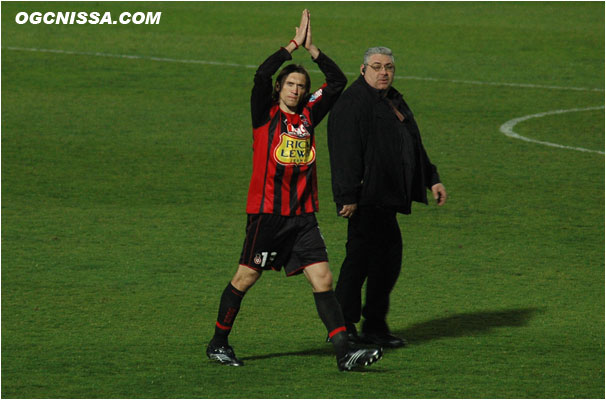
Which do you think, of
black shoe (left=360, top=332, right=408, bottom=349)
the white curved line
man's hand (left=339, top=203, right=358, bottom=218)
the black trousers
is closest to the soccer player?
man's hand (left=339, top=203, right=358, bottom=218)

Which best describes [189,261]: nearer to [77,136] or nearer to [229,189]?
[229,189]

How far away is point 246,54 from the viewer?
2170cm

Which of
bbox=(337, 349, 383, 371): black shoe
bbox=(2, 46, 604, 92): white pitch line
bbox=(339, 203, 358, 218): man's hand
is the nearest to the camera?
bbox=(337, 349, 383, 371): black shoe

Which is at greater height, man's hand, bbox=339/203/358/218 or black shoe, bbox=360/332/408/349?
man's hand, bbox=339/203/358/218

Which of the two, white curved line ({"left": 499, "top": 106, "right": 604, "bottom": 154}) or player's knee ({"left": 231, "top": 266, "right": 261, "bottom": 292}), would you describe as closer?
player's knee ({"left": 231, "top": 266, "right": 261, "bottom": 292})

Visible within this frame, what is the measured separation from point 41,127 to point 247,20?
37.1 ft

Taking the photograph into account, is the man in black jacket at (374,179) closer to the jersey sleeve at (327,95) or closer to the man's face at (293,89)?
the jersey sleeve at (327,95)

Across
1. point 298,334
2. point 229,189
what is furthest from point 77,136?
point 298,334

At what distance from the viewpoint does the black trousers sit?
724cm

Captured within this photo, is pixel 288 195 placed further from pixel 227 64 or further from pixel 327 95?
pixel 227 64

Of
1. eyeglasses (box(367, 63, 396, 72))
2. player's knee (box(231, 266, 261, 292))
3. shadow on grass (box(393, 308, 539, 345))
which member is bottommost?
shadow on grass (box(393, 308, 539, 345))

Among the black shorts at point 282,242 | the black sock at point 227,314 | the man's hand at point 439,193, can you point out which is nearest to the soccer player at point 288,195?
the black shorts at point 282,242

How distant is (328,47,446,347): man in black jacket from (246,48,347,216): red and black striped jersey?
0.30 metres

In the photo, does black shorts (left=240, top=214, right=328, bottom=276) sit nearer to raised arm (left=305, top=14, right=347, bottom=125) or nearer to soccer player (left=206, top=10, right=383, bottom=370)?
soccer player (left=206, top=10, right=383, bottom=370)
